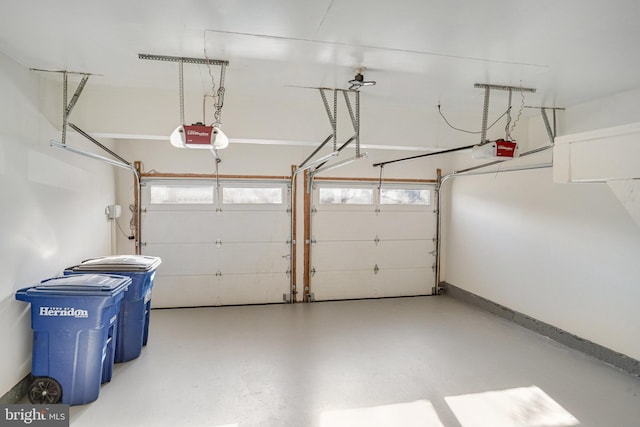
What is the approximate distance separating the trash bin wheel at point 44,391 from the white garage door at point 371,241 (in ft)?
10.9

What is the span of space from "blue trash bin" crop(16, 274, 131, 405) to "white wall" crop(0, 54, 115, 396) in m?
0.14

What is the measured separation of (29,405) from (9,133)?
1.90 metres

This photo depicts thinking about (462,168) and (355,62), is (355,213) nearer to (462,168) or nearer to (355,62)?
(462,168)

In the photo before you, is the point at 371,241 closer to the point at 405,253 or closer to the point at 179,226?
the point at 405,253

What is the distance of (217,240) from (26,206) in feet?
8.32

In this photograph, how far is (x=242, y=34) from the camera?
79.2 inches

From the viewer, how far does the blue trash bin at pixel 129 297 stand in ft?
10.1

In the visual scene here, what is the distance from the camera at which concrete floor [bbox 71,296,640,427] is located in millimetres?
2361

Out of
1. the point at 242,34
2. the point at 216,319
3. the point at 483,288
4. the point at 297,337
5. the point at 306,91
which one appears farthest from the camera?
the point at 483,288

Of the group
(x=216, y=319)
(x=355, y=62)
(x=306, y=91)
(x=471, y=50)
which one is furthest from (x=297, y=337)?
(x=471, y=50)

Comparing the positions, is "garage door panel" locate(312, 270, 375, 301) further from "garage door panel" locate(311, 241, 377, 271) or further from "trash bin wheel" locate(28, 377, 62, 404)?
"trash bin wheel" locate(28, 377, 62, 404)

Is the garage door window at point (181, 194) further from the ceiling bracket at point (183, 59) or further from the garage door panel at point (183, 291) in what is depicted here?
the ceiling bracket at point (183, 59)

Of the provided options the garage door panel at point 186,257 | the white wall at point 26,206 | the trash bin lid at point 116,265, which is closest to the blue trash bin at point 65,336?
the white wall at point 26,206

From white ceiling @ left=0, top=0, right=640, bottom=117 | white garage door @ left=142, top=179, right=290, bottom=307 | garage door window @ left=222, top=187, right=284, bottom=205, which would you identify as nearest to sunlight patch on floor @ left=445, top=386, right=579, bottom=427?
white ceiling @ left=0, top=0, right=640, bottom=117
